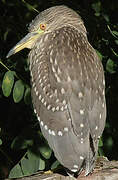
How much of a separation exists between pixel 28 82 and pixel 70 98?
2.74ft

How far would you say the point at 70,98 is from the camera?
17.6 feet

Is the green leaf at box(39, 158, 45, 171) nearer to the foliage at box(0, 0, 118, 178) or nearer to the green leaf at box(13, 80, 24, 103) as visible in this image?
the foliage at box(0, 0, 118, 178)

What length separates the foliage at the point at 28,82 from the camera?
5955 mm

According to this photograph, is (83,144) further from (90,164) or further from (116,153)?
(116,153)

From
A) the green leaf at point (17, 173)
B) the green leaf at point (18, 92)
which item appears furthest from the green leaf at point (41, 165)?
the green leaf at point (18, 92)

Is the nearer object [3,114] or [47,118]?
[47,118]

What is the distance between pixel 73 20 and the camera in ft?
19.9

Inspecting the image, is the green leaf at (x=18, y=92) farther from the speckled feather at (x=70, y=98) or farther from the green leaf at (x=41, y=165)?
the green leaf at (x=41, y=165)

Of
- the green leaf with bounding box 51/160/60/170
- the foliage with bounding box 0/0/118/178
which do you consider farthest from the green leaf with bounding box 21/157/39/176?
the green leaf with bounding box 51/160/60/170

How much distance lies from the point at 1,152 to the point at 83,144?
1773mm

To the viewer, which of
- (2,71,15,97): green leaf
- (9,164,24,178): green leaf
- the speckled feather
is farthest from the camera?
(9,164,24,178): green leaf

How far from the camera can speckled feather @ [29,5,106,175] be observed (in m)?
5.36

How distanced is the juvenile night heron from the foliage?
0.84ft

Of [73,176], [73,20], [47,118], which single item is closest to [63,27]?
[73,20]
